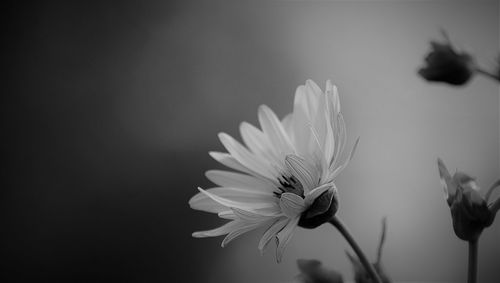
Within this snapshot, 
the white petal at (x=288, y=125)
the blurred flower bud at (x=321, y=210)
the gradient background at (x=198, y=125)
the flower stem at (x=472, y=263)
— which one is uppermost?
the gradient background at (x=198, y=125)

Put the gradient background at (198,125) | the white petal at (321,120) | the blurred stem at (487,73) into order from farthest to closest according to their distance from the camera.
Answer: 1. the gradient background at (198,125)
2. the white petal at (321,120)
3. the blurred stem at (487,73)

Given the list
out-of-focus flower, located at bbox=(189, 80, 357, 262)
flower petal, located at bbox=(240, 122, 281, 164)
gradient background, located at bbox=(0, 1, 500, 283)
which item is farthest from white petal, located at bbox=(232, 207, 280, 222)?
gradient background, located at bbox=(0, 1, 500, 283)

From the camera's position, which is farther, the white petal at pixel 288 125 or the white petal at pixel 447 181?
the white petal at pixel 288 125

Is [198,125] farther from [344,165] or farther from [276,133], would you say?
[344,165]

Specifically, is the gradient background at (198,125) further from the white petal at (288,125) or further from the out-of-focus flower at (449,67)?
the out-of-focus flower at (449,67)

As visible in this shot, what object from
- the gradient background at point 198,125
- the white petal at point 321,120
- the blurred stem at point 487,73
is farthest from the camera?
the gradient background at point 198,125

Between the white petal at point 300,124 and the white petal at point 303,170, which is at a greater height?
the white petal at point 300,124

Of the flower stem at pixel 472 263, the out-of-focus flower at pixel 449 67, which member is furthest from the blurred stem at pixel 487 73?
the flower stem at pixel 472 263
